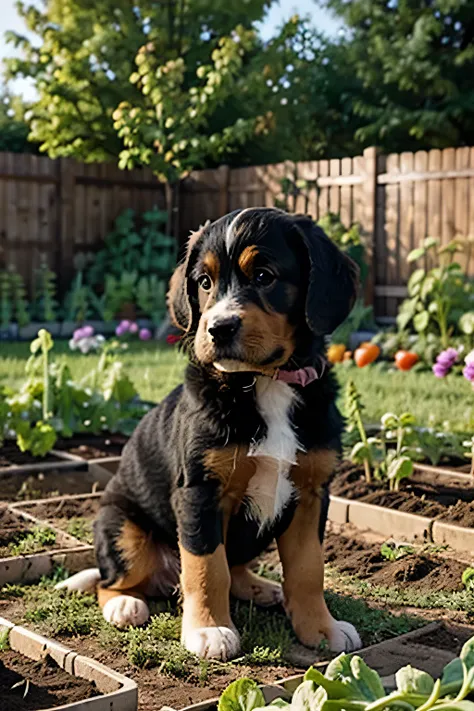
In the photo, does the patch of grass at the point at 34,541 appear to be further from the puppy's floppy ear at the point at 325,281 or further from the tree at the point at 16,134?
the tree at the point at 16,134

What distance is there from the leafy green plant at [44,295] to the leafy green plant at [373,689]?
13.4m

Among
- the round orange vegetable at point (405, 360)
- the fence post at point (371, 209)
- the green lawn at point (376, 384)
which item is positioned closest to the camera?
the green lawn at point (376, 384)

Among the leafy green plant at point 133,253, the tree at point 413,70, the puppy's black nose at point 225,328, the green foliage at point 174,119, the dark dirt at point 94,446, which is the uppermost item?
the tree at point 413,70

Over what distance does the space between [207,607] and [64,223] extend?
45.2 feet

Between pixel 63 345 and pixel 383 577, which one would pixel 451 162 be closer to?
pixel 63 345

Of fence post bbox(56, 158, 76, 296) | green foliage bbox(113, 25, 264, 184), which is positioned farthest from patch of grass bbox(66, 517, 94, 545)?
fence post bbox(56, 158, 76, 296)

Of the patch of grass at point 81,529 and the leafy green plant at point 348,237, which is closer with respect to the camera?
the patch of grass at point 81,529

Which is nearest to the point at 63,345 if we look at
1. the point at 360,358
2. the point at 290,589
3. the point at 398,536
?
the point at 360,358

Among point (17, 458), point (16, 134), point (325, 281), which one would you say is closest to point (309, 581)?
point (325, 281)

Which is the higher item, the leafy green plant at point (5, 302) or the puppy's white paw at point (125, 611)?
the leafy green plant at point (5, 302)

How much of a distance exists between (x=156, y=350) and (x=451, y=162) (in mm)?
4619

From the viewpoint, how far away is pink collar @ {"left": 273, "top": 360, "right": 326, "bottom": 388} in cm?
342

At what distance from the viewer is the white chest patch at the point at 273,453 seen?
3342 mm

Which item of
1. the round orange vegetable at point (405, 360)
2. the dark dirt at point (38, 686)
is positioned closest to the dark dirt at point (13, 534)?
the dark dirt at point (38, 686)
